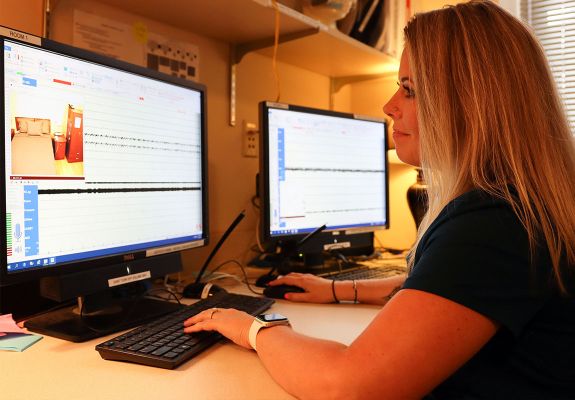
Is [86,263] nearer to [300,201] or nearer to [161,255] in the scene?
[161,255]

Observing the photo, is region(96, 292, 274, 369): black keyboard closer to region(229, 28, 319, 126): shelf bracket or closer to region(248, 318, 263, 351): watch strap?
region(248, 318, 263, 351): watch strap

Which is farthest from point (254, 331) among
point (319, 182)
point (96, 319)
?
point (319, 182)

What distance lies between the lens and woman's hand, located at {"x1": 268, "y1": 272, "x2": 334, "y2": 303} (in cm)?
113

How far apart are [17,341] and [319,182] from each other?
0.95m

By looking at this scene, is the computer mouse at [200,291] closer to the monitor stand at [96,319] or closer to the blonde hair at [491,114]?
the monitor stand at [96,319]

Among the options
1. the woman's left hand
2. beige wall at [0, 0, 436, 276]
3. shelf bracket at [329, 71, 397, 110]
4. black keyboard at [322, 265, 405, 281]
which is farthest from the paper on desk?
shelf bracket at [329, 71, 397, 110]

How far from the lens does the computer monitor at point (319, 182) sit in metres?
1.38

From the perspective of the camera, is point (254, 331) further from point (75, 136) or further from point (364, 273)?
point (364, 273)

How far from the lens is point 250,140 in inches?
64.3

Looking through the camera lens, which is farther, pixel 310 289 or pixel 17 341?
pixel 310 289

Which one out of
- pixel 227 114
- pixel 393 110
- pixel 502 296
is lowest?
pixel 502 296

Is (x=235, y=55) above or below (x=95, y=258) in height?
above

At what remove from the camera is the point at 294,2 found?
165 centimetres

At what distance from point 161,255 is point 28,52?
0.49m
